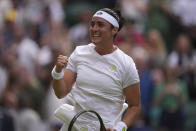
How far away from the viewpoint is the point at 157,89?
451 inches

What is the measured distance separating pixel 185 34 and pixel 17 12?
3413 millimetres

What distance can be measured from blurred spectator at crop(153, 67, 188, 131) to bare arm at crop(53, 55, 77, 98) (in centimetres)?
480

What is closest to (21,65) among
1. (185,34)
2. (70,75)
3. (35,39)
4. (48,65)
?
(48,65)

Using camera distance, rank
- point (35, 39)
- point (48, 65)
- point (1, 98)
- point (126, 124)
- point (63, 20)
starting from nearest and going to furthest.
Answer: point (126, 124) → point (1, 98) → point (48, 65) → point (35, 39) → point (63, 20)

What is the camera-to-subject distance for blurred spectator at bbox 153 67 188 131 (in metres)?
11.2

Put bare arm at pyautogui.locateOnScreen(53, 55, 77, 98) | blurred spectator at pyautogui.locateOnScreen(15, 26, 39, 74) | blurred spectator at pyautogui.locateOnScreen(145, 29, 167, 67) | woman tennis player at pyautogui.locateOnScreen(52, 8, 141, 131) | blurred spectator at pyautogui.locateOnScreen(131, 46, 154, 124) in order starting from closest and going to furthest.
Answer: bare arm at pyautogui.locateOnScreen(53, 55, 77, 98), woman tennis player at pyautogui.locateOnScreen(52, 8, 141, 131), blurred spectator at pyautogui.locateOnScreen(131, 46, 154, 124), blurred spectator at pyautogui.locateOnScreen(15, 26, 39, 74), blurred spectator at pyautogui.locateOnScreen(145, 29, 167, 67)

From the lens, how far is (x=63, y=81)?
644cm

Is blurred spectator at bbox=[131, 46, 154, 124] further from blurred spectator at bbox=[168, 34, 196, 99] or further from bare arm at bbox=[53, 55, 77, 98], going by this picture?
bare arm at bbox=[53, 55, 77, 98]

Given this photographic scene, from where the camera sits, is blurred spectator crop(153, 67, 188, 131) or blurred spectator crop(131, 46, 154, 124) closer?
blurred spectator crop(153, 67, 188, 131)

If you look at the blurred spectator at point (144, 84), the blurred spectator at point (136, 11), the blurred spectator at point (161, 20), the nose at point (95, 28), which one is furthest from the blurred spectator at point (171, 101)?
the nose at point (95, 28)

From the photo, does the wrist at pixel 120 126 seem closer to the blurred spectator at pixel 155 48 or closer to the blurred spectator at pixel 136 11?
the blurred spectator at pixel 155 48

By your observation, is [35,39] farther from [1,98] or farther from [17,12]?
[1,98]

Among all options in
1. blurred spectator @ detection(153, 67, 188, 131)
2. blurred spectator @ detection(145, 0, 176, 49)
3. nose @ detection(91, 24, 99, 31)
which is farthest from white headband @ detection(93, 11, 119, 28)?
blurred spectator @ detection(145, 0, 176, 49)

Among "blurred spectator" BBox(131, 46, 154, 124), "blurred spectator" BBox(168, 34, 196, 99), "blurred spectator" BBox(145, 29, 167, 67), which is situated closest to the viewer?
"blurred spectator" BBox(131, 46, 154, 124)
